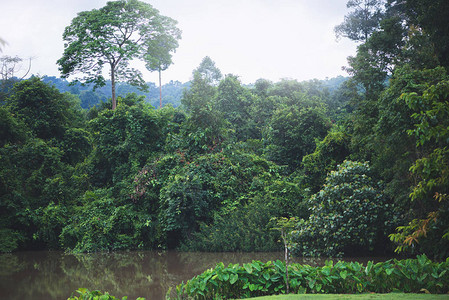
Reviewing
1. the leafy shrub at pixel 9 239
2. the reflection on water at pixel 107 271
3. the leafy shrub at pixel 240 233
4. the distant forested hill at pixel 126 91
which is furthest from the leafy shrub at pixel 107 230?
the distant forested hill at pixel 126 91

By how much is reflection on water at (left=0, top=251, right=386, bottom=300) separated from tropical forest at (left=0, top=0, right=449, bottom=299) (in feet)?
2.97

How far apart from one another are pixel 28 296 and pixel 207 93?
492 inches

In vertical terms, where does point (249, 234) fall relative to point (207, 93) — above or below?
below

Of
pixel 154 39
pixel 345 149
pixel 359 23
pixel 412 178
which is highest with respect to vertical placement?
pixel 359 23

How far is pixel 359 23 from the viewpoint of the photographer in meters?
30.8

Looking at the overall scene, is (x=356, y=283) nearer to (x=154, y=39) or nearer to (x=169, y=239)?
(x=169, y=239)

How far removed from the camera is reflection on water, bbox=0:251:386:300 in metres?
9.33

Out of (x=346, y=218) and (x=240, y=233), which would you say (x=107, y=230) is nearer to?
(x=240, y=233)

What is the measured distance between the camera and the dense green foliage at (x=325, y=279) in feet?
18.4

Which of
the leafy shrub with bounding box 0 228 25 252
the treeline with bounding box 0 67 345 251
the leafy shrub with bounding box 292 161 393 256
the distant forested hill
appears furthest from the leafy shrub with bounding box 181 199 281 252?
the distant forested hill

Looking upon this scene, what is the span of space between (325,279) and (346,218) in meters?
4.81

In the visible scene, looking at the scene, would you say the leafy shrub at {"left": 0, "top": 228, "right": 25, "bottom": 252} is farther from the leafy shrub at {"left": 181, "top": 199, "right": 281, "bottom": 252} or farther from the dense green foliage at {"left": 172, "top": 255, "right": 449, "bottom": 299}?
the dense green foliage at {"left": 172, "top": 255, "right": 449, "bottom": 299}

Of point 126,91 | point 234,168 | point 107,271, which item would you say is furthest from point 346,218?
point 126,91

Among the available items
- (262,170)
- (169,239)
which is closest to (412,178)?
(262,170)
